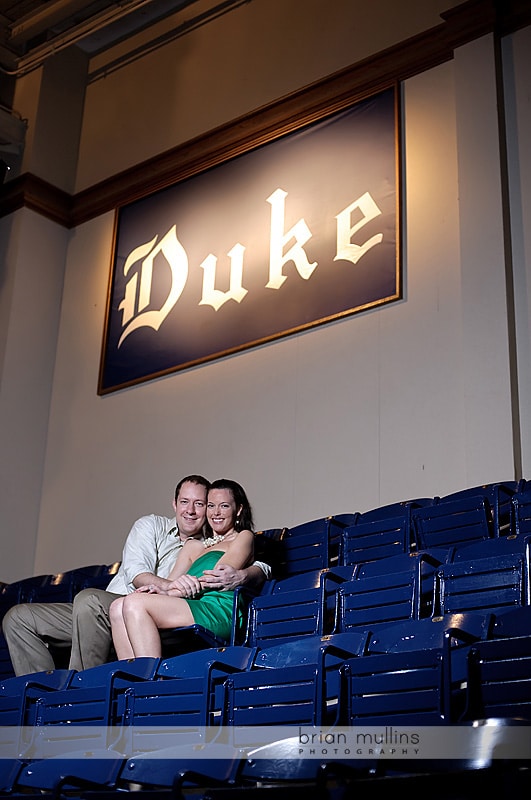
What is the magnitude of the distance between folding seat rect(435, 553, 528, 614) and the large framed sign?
114 inches

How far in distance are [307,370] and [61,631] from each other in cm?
258

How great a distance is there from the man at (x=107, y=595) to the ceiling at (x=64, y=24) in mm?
4801

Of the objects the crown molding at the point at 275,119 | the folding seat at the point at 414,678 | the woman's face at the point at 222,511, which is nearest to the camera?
the folding seat at the point at 414,678

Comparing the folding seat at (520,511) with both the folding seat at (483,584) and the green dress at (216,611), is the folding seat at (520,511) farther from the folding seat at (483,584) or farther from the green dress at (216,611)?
the green dress at (216,611)

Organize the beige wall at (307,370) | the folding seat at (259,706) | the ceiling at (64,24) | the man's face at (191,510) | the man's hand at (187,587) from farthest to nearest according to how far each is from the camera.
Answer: the ceiling at (64,24) → the beige wall at (307,370) → the man's face at (191,510) → the man's hand at (187,587) → the folding seat at (259,706)

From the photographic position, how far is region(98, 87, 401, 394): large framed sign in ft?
21.0

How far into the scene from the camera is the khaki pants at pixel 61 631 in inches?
169

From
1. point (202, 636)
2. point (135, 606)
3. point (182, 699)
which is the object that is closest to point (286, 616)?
point (202, 636)

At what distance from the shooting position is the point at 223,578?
13.7 feet

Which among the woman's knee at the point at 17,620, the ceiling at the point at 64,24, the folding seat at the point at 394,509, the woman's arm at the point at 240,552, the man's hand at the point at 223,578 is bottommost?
the woman's knee at the point at 17,620

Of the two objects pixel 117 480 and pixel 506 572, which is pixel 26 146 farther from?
pixel 506 572

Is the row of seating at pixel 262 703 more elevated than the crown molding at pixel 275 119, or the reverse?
the crown molding at pixel 275 119

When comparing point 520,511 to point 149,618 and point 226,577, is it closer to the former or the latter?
point 226,577

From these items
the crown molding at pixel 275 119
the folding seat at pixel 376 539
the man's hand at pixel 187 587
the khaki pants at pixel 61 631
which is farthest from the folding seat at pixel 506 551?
the crown molding at pixel 275 119
